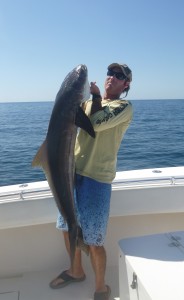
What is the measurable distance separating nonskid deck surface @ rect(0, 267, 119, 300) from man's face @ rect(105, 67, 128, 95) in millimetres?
1840

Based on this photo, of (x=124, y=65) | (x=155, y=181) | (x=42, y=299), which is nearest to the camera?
(x=124, y=65)

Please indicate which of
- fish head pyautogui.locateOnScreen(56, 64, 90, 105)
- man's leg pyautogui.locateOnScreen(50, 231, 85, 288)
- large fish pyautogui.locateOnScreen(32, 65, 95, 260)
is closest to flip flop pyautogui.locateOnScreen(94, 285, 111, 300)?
man's leg pyautogui.locateOnScreen(50, 231, 85, 288)

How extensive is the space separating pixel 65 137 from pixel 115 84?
0.74 m

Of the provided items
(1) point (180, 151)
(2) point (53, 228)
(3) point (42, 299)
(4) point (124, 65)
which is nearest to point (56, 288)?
(3) point (42, 299)

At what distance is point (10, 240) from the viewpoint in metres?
3.58

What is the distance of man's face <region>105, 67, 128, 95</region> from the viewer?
284cm

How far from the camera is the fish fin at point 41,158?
8.08 feet

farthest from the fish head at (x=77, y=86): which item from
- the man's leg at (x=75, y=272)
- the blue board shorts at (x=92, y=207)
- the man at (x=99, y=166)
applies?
the man's leg at (x=75, y=272)

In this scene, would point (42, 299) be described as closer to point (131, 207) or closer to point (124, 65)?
point (131, 207)

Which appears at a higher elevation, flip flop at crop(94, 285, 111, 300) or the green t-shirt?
the green t-shirt

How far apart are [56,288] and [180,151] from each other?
12.8 meters

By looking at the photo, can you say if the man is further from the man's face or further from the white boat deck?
the white boat deck

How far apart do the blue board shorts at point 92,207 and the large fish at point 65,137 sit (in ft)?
0.97

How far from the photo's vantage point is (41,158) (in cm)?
249
